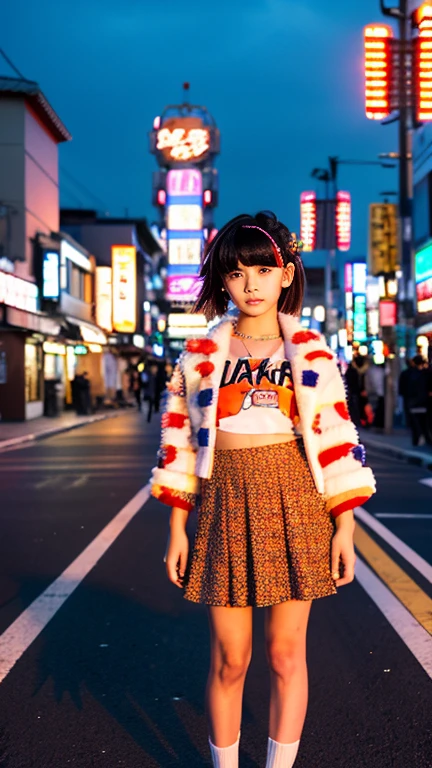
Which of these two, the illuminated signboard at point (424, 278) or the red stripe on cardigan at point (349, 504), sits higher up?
the illuminated signboard at point (424, 278)

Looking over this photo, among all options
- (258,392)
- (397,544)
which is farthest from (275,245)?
(397,544)

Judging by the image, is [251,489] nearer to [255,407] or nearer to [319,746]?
[255,407]

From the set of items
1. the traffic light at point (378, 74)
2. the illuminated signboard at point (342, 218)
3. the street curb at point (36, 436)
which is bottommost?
the street curb at point (36, 436)

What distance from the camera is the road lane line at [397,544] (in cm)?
759

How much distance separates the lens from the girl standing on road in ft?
10.1

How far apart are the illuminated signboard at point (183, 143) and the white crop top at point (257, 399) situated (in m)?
74.7

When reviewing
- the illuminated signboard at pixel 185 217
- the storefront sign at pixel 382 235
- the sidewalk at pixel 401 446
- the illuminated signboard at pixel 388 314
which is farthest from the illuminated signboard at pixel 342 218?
the sidewalk at pixel 401 446

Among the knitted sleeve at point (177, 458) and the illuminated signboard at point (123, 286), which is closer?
the knitted sleeve at point (177, 458)

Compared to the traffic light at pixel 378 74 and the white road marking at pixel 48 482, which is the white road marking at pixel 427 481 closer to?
the white road marking at pixel 48 482

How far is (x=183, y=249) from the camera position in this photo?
72.1 m

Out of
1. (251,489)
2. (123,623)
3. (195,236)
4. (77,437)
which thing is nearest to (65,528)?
(123,623)

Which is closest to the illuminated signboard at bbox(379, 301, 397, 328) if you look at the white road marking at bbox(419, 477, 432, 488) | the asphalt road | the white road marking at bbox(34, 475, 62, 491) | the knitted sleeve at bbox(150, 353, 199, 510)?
the white road marking at bbox(419, 477, 432, 488)

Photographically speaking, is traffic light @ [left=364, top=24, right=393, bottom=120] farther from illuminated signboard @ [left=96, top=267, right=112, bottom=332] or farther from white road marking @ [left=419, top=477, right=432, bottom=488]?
illuminated signboard @ [left=96, top=267, right=112, bottom=332]

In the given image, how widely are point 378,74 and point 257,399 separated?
17921mm
